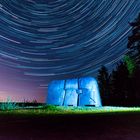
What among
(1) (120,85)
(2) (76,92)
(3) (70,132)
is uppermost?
(1) (120,85)

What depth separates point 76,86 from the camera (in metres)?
30.2

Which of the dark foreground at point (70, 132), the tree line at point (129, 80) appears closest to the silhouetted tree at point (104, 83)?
the tree line at point (129, 80)

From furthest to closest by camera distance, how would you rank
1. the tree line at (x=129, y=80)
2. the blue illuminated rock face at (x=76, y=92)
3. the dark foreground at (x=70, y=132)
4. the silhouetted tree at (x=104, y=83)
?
the silhouetted tree at (x=104, y=83) < the tree line at (x=129, y=80) < the blue illuminated rock face at (x=76, y=92) < the dark foreground at (x=70, y=132)

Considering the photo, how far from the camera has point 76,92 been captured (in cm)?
2998

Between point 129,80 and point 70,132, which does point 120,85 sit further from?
point 70,132

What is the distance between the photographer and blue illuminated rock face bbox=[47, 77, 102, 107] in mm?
29438

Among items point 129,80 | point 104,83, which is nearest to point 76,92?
point 129,80

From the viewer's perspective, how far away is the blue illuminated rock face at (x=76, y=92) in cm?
2944

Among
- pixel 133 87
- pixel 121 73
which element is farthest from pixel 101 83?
pixel 133 87

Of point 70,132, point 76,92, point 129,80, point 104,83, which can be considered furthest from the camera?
point 104,83

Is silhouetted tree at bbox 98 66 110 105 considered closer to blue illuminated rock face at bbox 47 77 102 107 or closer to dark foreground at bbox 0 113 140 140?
blue illuminated rock face at bbox 47 77 102 107

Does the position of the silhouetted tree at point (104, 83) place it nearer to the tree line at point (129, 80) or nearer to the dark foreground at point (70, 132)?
the tree line at point (129, 80)

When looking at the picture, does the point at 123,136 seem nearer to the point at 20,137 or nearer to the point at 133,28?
the point at 20,137

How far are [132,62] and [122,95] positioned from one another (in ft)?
23.9
